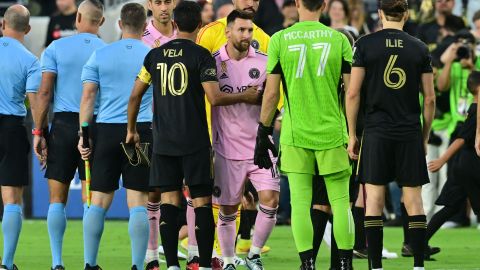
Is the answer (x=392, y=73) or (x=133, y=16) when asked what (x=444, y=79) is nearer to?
(x=392, y=73)

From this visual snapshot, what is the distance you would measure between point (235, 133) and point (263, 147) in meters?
0.82

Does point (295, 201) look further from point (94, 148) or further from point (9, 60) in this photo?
point (9, 60)

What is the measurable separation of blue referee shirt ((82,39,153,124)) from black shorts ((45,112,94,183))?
50 cm

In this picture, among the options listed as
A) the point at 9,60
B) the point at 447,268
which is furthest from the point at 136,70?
the point at 447,268

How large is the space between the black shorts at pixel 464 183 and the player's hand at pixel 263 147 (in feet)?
11.9

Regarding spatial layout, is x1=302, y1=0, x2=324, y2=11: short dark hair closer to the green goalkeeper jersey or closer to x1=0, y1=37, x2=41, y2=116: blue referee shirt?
the green goalkeeper jersey

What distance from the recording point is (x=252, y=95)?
38.1 ft

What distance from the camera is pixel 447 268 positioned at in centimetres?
1284

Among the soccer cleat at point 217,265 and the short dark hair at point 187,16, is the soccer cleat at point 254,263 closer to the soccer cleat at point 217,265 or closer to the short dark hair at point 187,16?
the soccer cleat at point 217,265

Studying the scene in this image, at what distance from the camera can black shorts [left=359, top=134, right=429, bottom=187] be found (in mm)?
10930

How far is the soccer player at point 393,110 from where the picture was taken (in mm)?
10859

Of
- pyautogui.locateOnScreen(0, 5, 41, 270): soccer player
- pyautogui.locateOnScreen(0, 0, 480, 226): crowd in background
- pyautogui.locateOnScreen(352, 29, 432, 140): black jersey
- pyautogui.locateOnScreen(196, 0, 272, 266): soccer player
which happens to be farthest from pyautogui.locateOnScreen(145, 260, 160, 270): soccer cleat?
pyautogui.locateOnScreen(0, 0, 480, 226): crowd in background

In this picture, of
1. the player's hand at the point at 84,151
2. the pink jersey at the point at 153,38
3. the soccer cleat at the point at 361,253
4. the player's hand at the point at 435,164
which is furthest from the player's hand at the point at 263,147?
the player's hand at the point at 435,164

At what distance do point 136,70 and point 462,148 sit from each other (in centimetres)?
474
